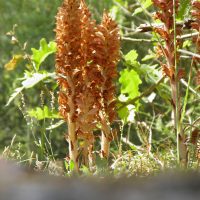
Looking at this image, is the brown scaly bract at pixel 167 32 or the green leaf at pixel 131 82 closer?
the brown scaly bract at pixel 167 32

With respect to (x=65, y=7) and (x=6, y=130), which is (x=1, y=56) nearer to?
(x=6, y=130)

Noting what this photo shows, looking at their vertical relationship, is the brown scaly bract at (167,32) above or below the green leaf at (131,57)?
above

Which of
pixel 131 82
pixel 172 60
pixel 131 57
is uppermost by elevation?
pixel 172 60

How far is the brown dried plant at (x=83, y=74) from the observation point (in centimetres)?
193

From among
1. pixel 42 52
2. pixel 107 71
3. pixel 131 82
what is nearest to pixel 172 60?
pixel 107 71

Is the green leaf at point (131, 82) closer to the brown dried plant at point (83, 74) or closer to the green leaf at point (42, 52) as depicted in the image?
the green leaf at point (42, 52)

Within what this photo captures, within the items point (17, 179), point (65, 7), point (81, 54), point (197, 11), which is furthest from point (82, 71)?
point (17, 179)

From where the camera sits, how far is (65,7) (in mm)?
1981

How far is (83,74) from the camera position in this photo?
1974 millimetres

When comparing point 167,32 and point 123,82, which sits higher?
point 167,32

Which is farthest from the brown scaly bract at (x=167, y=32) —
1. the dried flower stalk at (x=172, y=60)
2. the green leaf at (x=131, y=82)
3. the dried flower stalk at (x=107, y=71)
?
the green leaf at (x=131, y=82)

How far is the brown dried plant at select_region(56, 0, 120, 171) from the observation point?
193 centimetres

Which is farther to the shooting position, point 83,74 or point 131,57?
point 131,57

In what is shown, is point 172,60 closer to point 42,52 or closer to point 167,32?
A: point 167,32
